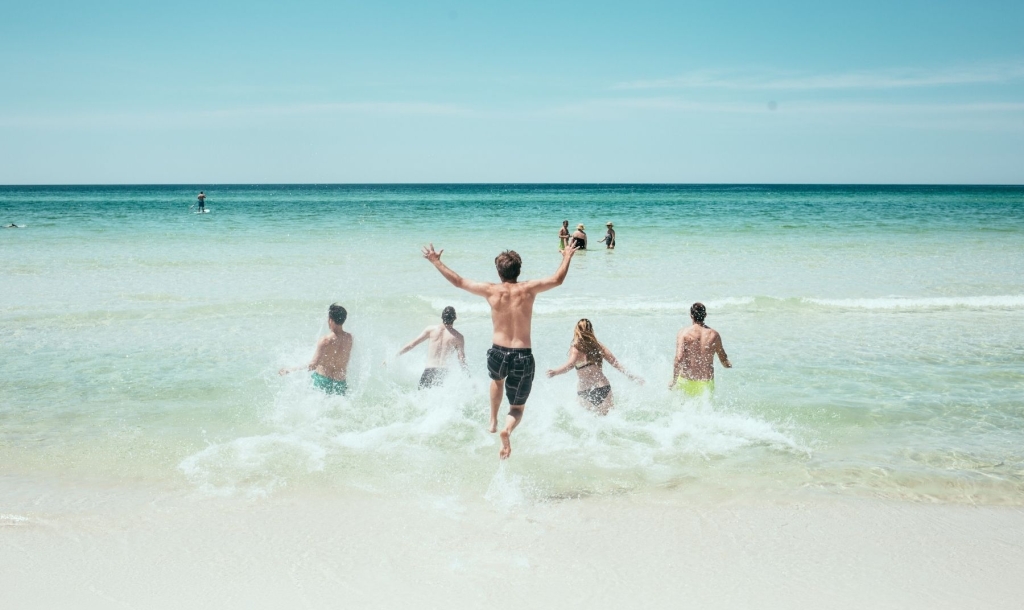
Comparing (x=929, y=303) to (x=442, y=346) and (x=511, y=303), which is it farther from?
(x=511, y=303)

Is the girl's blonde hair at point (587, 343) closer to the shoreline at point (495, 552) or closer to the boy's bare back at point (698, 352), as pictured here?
the boy's bare back at point (698, 352)

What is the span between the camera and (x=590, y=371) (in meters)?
7.25

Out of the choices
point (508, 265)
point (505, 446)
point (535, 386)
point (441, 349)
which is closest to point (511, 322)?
point (508, 265)

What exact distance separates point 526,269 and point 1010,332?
11.2 metres

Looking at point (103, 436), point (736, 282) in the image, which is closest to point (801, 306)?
point (736, 282)

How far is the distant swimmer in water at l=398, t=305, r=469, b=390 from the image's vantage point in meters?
7.95

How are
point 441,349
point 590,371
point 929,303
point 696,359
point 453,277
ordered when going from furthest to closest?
point 929,303
point 441,349
point 696,359
point 590,371
point 453,277

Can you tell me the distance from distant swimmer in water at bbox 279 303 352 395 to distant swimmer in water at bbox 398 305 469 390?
70cm

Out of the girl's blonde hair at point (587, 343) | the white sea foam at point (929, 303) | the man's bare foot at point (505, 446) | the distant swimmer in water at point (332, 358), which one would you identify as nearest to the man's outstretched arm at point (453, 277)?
the man's bare foot at point (505, 446)

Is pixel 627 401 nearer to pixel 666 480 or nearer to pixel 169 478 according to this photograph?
pixel 666 480

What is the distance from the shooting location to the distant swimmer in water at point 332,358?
7535 mm

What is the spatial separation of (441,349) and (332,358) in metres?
1.18

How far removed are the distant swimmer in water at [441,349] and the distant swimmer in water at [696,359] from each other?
7.62ft

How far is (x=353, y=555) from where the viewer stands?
4.55m
